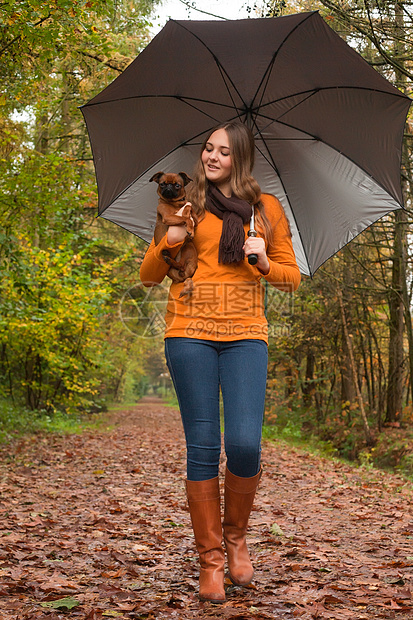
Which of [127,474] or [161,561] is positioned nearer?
[161,561]

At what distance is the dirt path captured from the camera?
101 inches

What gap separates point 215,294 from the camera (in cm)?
272

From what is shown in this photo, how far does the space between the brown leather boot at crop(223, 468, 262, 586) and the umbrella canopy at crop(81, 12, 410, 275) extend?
5.25 feet

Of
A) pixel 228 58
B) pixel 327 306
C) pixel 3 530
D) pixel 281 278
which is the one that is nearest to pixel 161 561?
pixel 3 530

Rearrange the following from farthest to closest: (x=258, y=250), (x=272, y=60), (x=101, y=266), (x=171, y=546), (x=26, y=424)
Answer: (x=101, y=266) < (x=26, y=424) < (x=171, y=546) < (x=272, y=60) < (x=258, y=250)

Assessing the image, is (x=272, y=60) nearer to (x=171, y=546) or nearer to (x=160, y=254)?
(x=160, y=254)

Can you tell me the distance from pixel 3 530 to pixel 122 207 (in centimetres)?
249

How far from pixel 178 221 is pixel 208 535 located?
60.4 inches

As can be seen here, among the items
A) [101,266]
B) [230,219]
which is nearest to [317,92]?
[230,219]

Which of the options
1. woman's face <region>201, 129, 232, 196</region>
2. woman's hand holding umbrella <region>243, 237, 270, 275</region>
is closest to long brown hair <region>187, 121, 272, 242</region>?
woman's face <region>201, 129, 232, 196</region>

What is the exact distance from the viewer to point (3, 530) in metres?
4.00

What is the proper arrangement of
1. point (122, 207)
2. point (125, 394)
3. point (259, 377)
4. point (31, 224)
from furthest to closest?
point (125, 394) < point (31, 224) < point (122, 207) < point (259, 377)

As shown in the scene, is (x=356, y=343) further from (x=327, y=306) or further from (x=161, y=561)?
(x=161, y=561)

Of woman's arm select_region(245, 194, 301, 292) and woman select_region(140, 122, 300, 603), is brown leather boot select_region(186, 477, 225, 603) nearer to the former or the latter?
woman select_region(140, 122, 300, 603)
